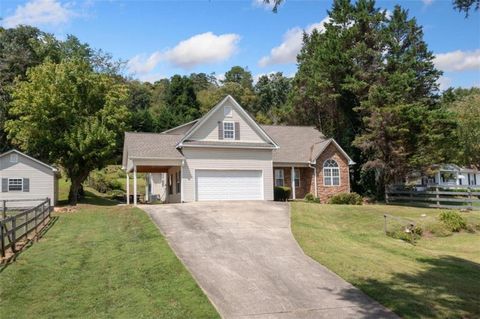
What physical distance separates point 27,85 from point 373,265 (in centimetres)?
2969

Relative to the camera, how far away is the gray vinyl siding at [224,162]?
2752cm

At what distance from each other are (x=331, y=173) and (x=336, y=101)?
Result: 7931mm

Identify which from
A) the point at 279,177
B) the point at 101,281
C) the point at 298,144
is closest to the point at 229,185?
the point at 279,177

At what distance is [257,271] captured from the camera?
39.1ft

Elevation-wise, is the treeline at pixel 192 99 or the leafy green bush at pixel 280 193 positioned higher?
the treeline at pixel 192 99

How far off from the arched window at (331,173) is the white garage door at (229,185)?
23.0 feet

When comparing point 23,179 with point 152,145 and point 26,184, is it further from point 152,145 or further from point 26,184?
point 152,145

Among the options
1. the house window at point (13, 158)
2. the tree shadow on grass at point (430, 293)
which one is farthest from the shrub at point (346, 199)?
the house window at point (13, 158)

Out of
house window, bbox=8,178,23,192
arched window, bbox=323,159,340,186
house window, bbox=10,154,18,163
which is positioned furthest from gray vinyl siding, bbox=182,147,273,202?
house window, bbox=10,154,18,163

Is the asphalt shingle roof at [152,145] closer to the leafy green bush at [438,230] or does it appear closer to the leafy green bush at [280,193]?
the leafy green bush at [280,193]

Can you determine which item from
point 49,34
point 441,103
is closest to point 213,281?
point 441,103

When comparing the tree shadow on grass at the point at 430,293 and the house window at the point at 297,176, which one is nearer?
the tree shadow on grass at the point at 430,293

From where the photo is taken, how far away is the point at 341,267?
41.0ft

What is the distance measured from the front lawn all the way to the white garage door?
426 inches
